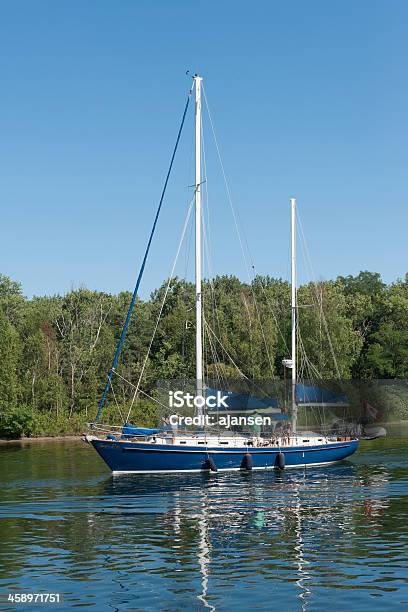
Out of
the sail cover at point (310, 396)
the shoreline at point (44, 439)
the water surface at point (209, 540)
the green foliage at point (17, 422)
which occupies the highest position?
the sail cover at point (310, 396)

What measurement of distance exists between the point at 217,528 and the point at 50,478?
21.3m

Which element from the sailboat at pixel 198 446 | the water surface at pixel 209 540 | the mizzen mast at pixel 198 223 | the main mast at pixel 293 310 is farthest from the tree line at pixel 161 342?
the water surface at pixel 209 540

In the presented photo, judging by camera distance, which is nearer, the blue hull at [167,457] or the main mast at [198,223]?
the blue hull at [167,457]

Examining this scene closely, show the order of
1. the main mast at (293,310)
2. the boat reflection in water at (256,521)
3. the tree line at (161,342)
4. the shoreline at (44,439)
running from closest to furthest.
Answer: the boat reflection in water at (256,521)
the main mast at (293,310)
the shoreline at (44,439)
the tree line at (161,342)

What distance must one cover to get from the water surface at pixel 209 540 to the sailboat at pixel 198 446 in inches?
41.9

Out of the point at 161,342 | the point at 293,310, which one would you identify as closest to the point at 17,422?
the point at 161,342

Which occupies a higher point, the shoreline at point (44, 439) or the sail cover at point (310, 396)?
the sail cover at point (310, 396)

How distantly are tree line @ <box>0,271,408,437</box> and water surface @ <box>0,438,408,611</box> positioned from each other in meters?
45.0

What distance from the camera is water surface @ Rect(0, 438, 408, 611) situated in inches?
969

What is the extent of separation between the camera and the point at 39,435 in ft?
319

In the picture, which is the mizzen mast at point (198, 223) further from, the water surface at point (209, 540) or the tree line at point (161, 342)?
the tree line at point (161, 342)

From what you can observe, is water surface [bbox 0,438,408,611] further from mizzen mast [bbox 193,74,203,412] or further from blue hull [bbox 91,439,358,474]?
mizzen mast [bbox 193,74,203,412]

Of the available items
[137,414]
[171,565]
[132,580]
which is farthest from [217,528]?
[137,414]

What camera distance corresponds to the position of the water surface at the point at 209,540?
24625mm
